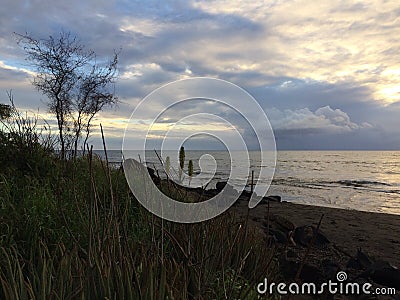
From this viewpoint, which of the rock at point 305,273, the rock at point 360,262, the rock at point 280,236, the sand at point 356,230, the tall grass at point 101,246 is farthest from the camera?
the sand at point 356,230

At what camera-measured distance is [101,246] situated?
216 cm

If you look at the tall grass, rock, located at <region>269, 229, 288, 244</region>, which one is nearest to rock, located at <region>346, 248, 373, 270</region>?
the tall grass

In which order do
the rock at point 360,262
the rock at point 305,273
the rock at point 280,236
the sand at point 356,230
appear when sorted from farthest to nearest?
the sand at point 356,230 < the rock at point 280,236 < the rock at point 360,262 < the rock at point 305,273

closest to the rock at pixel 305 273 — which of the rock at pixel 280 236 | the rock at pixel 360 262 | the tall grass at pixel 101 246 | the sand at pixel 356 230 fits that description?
the tall grass at pixel 101 246

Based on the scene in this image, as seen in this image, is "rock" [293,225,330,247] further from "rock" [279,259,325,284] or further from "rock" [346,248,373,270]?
"rock" [279,259,325,284]

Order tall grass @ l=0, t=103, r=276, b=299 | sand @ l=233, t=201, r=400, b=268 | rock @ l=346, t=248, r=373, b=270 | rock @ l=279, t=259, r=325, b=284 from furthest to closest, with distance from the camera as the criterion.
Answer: sand @ l=233, t=201, r=400, b=268, rock @ l=346, t=248, r=373, b=270, rock @ l=279, t=259, r=325, b=284, tall grass @ l=0, t=103, r=276, b=299

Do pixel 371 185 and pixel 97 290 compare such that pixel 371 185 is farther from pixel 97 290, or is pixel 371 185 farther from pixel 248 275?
pixel 97 290

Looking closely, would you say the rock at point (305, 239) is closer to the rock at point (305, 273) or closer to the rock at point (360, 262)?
the rock at point (360, 262)

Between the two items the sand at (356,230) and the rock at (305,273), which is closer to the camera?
the rock at (305,273)

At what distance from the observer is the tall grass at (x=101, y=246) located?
212 cm

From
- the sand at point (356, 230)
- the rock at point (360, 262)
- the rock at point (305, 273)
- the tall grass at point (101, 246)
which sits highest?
the tall grass at point (101, 246)

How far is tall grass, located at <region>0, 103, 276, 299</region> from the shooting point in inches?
83.3

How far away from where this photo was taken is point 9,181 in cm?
675

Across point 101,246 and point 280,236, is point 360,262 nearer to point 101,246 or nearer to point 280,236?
point 280,236
